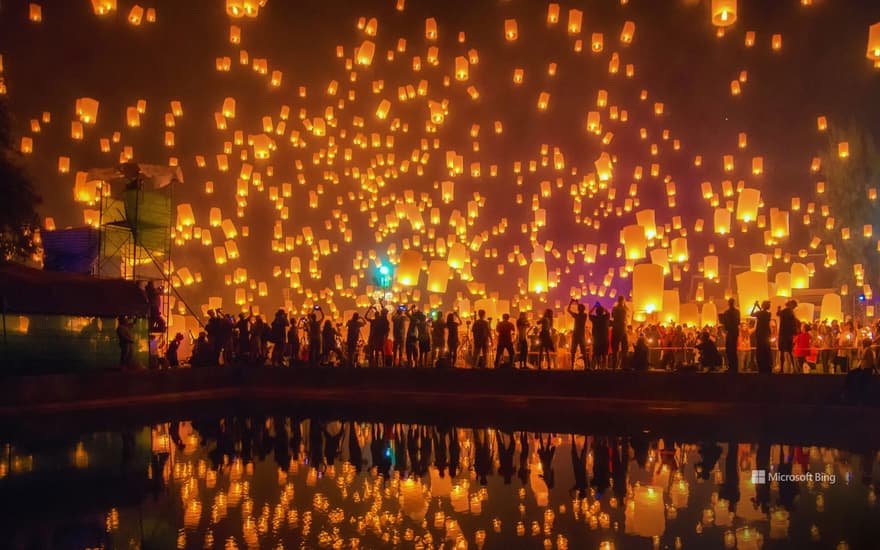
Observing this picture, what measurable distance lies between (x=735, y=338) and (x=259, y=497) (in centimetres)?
821

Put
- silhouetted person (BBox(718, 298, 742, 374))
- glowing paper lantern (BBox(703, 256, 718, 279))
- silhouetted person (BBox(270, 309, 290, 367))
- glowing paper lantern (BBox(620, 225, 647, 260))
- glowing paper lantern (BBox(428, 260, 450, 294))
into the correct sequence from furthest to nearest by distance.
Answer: glowing paper lantern (BBox(703, 256, 718, 279))
glowing paper lantern (BBox(428, 260, 450, 294))
glowing paper lantern (BBox(620, 225, 647, 260))
silhouetted person (BBox(270, 309, 290, 367))
silhouetted person (BBox(718, 298, 742, 374))

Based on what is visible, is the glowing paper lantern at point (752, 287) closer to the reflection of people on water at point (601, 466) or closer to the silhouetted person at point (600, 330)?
the silhouetted person at point (600, 330)

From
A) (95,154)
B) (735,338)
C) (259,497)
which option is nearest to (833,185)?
(735,338)

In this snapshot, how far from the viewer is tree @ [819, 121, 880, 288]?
99.5 ft

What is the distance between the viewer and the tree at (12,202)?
46.2ft

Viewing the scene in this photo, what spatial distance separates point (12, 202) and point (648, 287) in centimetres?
1259

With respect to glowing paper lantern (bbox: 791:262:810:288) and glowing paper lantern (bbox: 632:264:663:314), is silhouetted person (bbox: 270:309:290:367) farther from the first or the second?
glowing paper lantern (bbox: 791:262:810:288)

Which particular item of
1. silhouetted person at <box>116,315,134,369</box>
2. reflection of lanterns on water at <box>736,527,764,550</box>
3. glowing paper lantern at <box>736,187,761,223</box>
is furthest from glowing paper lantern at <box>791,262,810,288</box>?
reflection of lanterns on water at <box>736,527,764,550</box>

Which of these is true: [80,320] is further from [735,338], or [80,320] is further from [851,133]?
[851,133]

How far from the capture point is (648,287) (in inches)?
571

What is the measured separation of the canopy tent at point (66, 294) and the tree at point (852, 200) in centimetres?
2754

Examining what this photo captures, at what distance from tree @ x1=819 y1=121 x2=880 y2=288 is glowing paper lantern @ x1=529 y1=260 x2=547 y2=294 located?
54.3 ft

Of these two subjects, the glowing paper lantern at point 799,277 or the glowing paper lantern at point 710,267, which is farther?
the glowing paper lantern at point 710,267

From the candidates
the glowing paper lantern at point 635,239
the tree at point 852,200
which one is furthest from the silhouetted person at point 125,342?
the tree at point 852,200
